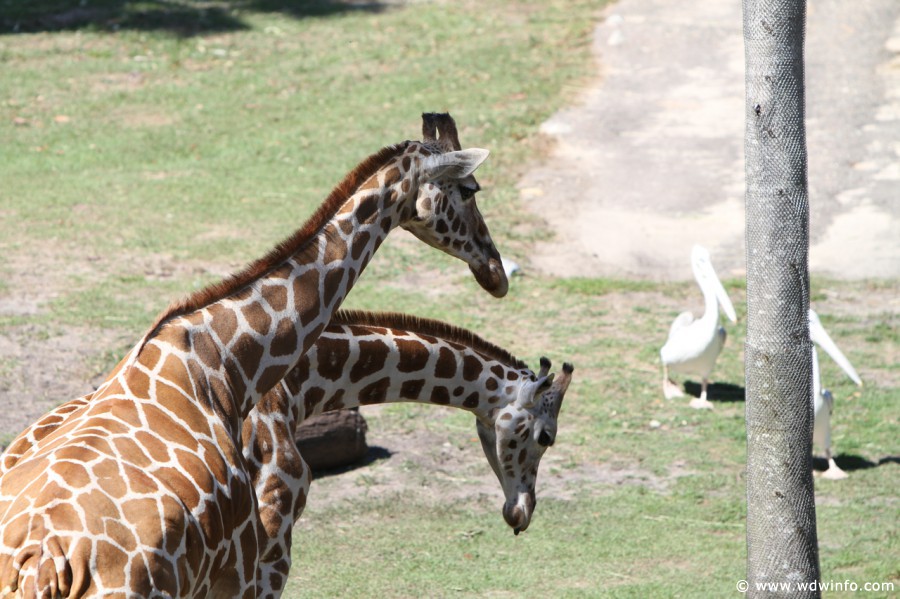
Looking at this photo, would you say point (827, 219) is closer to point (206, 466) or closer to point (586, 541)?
point (586, 541)

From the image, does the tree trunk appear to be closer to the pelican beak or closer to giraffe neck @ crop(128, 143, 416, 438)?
giraffe neck @ crop(128, 143, 416, 438)

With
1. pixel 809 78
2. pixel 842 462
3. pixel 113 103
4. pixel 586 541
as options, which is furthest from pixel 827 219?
pixel 113 103

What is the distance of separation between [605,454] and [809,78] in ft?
31.1

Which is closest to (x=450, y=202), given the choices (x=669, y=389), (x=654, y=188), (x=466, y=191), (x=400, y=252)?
(x=466, y=191)

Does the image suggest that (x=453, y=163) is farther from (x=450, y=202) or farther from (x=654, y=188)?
(x=654, y=188)

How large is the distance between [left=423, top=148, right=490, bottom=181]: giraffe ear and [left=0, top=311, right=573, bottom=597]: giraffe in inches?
32.6

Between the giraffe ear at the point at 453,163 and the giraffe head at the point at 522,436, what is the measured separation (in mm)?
1097

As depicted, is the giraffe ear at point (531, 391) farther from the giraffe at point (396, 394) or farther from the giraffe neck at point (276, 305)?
the giraffe neck at point (276, 305)

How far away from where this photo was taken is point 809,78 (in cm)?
1675

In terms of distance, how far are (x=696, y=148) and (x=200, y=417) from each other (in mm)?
11662

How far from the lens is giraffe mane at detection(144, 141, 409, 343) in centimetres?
486

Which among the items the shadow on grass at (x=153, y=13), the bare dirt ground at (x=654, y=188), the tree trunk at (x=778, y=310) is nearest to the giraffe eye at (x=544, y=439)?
the tree trunk at (x=778, y=310)

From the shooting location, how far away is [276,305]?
5.01 metres

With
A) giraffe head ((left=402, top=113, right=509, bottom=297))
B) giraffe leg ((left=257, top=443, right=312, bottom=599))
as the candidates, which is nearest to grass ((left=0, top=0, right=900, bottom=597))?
giraffe leg ((left=257, top=443, right=312, bottom=599))
